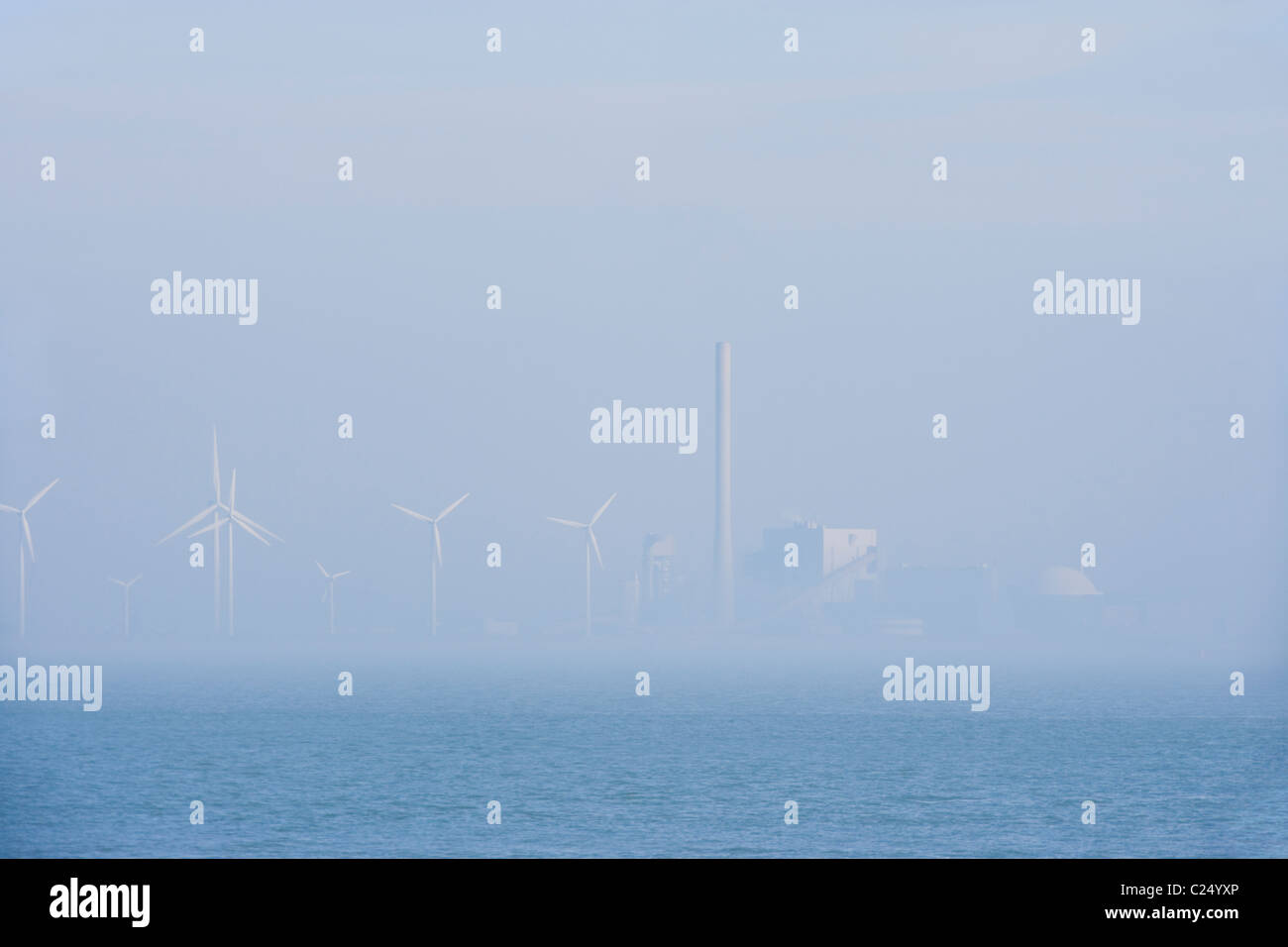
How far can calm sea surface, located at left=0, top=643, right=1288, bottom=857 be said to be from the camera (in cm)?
9612

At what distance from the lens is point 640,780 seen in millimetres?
124438

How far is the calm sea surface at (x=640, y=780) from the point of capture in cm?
9612

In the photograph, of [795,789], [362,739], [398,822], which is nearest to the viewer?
[398,822]

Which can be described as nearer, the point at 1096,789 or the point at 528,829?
the point at 528,829
